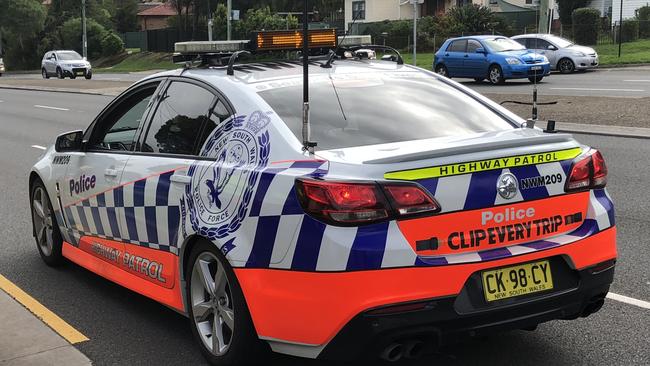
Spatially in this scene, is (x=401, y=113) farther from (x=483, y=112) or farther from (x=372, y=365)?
(x=372, y=365)

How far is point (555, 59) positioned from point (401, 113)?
2586 centimetres

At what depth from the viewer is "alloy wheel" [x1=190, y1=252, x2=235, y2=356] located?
377cm

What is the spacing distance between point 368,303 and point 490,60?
896 inches

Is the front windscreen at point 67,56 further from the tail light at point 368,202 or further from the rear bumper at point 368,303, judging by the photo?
the tail light at point 368,202

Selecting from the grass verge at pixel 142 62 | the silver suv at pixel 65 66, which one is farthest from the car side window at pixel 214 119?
the grass verge at pixel 142 62

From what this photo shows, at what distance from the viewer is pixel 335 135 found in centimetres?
386

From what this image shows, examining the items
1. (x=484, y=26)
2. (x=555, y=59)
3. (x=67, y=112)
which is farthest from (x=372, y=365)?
(x=484, y=26)

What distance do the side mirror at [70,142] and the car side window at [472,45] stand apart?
21271 millimetres

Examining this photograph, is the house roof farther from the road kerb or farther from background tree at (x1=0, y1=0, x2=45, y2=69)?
the road kerb

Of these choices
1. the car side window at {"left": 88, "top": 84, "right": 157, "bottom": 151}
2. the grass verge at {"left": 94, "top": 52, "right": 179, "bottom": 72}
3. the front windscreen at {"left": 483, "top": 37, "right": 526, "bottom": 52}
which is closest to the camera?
the car side window at {"left": 88, "top": 84, "right": 157, "bottom": 151}

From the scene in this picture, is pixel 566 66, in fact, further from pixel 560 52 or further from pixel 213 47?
pixel 213 47

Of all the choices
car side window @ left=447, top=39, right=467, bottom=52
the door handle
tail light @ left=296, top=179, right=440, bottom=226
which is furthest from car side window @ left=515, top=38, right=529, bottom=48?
tail light @ left=296, top=179, right=440, bottom=226

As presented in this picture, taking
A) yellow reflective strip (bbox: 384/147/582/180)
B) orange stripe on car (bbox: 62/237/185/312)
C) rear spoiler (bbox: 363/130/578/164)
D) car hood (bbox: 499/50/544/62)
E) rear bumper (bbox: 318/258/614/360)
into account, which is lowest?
orange stripe on car (bbox: 62/237/185/312)

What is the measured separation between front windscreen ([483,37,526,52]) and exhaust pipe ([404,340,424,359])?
22.8 meters
